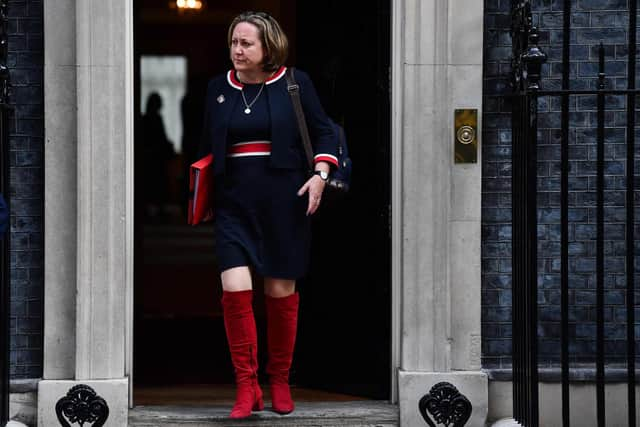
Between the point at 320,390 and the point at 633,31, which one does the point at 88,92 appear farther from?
the point at 633,31

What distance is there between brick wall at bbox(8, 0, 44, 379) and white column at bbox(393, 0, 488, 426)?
184cm

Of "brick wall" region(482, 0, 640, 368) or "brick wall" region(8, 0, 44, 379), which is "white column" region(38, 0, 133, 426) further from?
"brick wall" region(482, 0, 640, 368)

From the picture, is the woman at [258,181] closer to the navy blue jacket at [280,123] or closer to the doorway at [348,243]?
the navy blue jacket at [280,123]

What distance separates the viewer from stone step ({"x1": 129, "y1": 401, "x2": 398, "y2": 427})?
6074 millimetres

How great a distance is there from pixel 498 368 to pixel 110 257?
2069 millimetres

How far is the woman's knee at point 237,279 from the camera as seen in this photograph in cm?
587

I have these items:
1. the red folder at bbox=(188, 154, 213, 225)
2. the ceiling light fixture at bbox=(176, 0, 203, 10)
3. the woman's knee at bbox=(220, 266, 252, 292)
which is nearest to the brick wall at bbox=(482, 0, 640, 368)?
the woman's knee at bbox=(220, 266, 252, 292)

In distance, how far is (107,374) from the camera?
20.1ft

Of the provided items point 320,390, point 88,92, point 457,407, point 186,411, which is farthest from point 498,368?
point 88,92

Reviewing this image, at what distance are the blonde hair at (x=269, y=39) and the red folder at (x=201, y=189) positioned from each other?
0.55 meters

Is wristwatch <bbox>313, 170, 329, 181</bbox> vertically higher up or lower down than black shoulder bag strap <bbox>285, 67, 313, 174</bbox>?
lower down

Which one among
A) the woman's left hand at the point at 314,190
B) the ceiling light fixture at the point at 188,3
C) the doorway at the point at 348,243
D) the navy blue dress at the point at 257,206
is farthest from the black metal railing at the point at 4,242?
the ceiling light fixture at the point at 188,3

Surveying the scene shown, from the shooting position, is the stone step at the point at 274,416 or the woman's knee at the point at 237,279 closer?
the woman's knee at the point at 237,279

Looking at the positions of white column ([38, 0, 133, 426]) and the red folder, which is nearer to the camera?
the red folder
